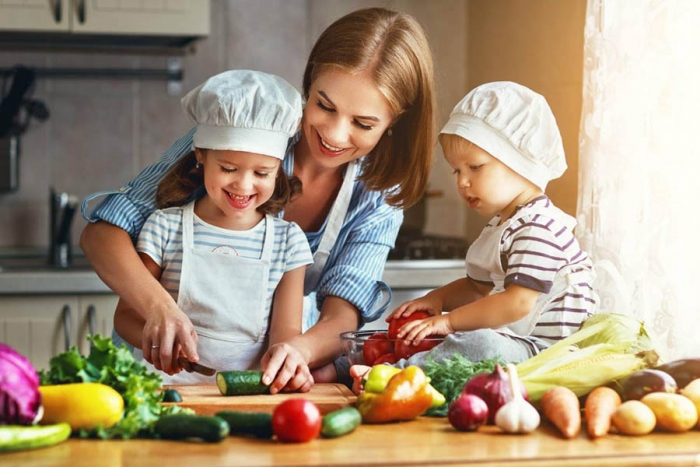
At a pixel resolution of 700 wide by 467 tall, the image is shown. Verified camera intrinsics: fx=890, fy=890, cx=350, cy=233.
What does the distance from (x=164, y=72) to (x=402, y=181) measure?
1892mm

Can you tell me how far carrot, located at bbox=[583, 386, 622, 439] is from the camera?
3.34ft

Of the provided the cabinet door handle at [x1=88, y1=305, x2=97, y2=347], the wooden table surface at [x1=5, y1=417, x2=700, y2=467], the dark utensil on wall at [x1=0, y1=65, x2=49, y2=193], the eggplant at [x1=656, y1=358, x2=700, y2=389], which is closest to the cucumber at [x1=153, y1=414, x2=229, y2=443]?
the wooden table surface at [x1=5, y1=417, x2=700, y2=467]

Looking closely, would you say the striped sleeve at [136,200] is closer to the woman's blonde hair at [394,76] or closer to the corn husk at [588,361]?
the woman's blonde hair at [394,76]

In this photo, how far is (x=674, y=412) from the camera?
1.03 meters

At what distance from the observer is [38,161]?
3.30 metres

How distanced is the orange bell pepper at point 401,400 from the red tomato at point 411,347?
0.59 feet

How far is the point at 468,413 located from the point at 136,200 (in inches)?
32.6

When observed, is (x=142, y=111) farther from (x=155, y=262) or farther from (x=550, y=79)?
(x=155, y=262)

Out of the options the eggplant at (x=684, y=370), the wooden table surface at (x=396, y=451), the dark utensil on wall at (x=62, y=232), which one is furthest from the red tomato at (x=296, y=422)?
the dark utensil on wall at (x=62, y=232)

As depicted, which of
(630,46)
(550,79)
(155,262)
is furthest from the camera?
(550,79)

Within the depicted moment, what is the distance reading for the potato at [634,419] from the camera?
102cm

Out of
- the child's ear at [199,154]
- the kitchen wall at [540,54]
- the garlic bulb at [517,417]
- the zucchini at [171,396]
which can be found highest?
the kitchen wall at [540,54]

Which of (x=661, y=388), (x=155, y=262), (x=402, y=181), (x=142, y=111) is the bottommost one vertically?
(x=661, y=388)

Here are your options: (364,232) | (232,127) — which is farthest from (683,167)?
(232,127)
